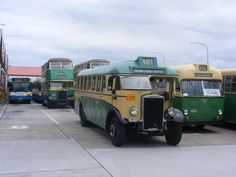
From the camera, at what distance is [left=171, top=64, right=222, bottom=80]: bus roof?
17547 mm

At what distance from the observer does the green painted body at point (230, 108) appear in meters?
18.1

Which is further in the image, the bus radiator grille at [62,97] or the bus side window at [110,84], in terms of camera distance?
the bus radiator grille at [62,97]

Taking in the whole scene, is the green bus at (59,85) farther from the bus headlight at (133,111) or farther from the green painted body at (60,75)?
the bus headlight at (133,111)

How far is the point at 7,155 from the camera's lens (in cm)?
1090

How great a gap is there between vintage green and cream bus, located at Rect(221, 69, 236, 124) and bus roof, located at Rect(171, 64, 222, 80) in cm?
96

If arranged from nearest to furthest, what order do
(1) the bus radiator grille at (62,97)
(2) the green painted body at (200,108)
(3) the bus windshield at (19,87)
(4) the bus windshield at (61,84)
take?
(2) the green painted body at (200,108) < (1) the bus radiator grille at (62,97) < (4) the bus windshield at (61,84) < (3) the bus windshield at (19,87)

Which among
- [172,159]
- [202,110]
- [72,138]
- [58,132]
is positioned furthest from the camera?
[202,110]

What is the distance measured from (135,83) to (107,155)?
9.48 feet

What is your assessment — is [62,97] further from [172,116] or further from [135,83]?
[172,116]

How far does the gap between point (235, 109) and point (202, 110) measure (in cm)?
170

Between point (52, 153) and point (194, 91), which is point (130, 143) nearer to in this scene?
point (52, 153)

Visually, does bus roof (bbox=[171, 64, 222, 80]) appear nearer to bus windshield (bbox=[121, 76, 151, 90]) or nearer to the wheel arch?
bus windshield (bbox=[121, 76, 151, 90])

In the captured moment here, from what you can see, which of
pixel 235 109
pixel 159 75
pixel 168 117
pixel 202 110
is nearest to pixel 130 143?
pixel 168 117

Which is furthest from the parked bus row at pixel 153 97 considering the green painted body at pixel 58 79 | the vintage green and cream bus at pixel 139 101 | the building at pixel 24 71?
the building at pixel 24 71
